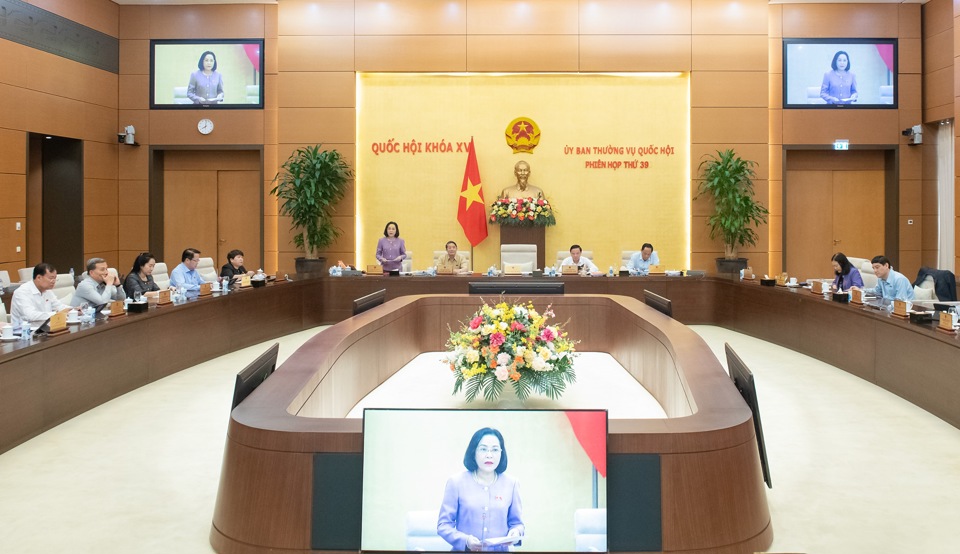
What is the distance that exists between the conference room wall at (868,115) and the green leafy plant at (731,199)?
1.83ft

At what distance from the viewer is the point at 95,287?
234 inches

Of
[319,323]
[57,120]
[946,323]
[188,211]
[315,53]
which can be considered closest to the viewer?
[946,323]

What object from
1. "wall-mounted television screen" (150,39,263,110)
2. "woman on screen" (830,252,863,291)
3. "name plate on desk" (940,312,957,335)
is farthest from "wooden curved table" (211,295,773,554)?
"wall-mounted television screen" (150,39,263,110)

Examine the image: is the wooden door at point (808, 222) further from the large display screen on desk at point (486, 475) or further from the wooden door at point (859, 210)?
the large display screen on desk at point (486, 475)

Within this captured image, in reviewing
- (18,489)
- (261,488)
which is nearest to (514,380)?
(261,488)

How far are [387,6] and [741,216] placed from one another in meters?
5.74

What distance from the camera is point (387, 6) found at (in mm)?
10648

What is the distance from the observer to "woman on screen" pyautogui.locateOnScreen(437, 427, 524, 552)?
204 centimetres

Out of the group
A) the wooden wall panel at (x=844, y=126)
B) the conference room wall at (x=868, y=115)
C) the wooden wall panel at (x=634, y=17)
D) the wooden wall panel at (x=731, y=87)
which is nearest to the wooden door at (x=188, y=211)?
the wooden wall panel at (x=634, y=17)

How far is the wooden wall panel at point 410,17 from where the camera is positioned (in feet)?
34.8

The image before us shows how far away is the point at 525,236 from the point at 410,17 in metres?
3.51

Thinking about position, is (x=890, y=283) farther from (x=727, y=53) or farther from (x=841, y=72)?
(x=841, y=72)

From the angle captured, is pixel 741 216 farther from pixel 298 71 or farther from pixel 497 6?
pixel 298 71

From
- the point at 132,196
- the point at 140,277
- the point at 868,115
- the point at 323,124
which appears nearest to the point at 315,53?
the point at 323,124
